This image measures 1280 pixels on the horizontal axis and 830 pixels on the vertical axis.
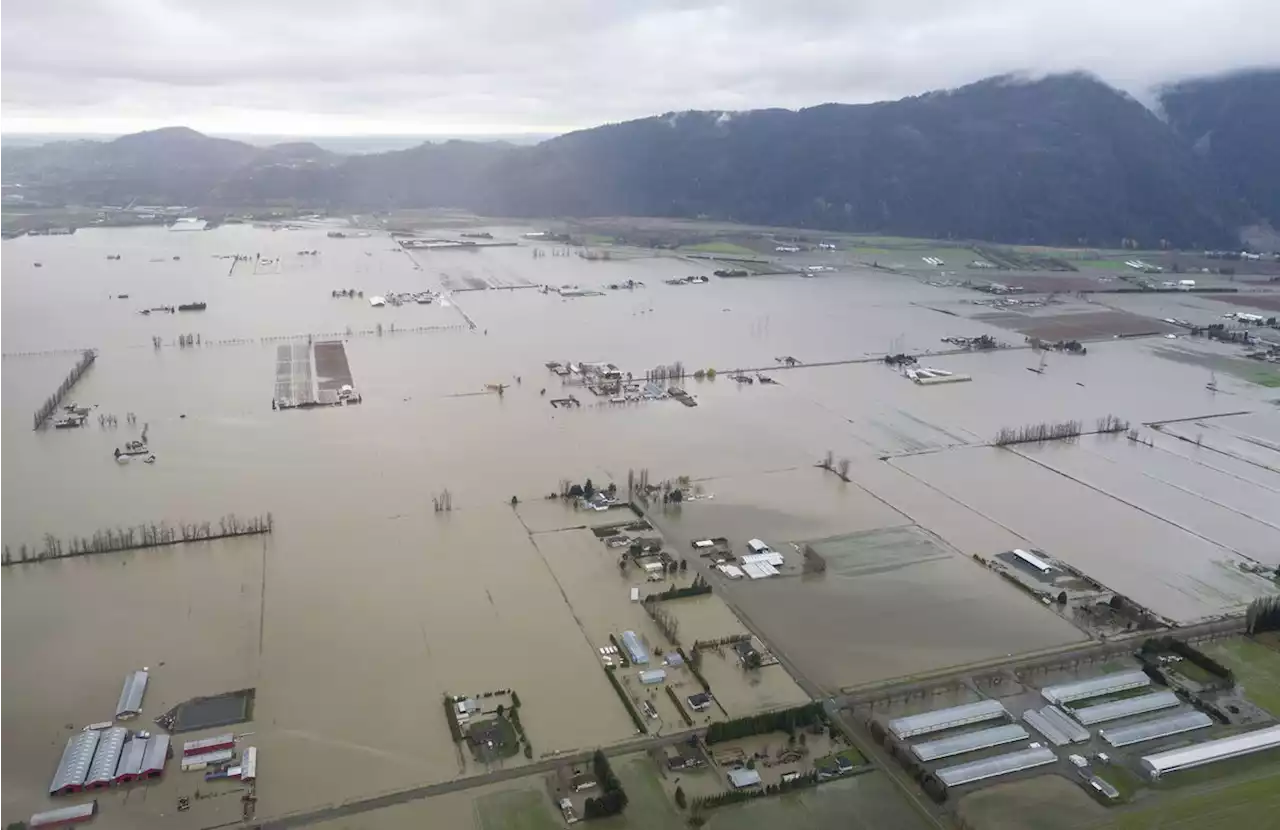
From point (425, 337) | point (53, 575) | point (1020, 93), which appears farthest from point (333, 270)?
point (1020, 93)

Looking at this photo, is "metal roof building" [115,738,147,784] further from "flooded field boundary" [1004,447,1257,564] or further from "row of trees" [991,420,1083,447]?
"row of trees" [991,420,1083,447]

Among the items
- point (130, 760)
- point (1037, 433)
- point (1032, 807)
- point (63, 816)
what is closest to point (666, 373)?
point (1037, 433)

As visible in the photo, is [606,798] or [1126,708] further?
[1126,708]

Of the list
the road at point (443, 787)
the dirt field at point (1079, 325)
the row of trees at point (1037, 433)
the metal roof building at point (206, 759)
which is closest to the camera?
the road at point (443, 787)

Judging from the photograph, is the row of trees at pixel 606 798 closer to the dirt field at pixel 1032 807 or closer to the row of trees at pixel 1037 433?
the dirt field at pixel 1032 807

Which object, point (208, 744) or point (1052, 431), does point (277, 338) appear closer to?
point (208, 744)

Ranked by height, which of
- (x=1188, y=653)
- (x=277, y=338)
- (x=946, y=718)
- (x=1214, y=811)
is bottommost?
(x=1214, y=811)

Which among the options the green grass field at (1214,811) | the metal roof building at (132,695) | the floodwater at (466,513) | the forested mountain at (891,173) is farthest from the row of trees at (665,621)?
the forested mountain at (891,173)
